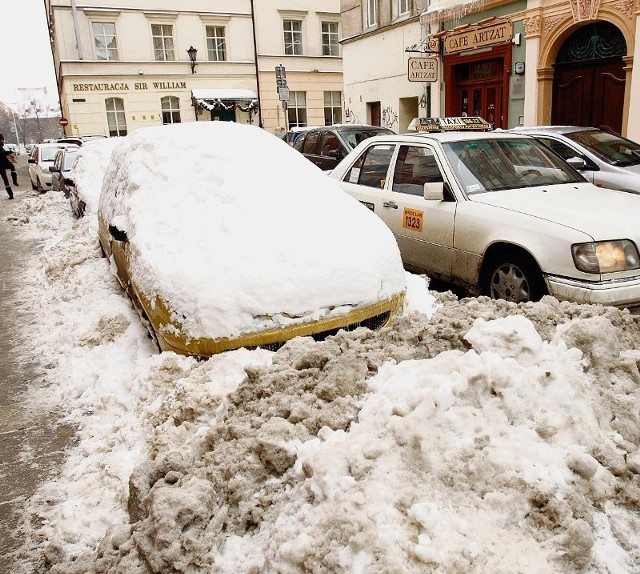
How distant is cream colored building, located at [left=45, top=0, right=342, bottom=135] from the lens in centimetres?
2847

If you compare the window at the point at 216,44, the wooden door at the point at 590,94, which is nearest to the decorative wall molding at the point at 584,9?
the wooden door at the point at 590,94

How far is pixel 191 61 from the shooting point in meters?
29.8

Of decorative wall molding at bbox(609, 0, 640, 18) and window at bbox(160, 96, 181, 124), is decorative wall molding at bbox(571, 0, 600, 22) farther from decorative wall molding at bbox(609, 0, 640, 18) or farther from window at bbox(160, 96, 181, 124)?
window at bbox(160, 96, 181, 124)

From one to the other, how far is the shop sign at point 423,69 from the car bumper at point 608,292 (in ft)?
41.8

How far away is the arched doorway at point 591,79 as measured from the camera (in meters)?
12.0

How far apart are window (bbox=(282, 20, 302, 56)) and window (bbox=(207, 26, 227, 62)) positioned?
11.1 ft

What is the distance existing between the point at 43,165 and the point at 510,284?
16427 mm

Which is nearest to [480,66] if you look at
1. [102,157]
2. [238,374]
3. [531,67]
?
[531,67]

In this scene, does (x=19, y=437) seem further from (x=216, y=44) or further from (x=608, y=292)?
(x=216, y=44)

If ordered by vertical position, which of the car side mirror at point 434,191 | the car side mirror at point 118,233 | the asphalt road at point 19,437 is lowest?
the asphalt road at point 19,437

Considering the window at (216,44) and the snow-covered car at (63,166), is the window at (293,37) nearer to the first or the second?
the window at (216,44)

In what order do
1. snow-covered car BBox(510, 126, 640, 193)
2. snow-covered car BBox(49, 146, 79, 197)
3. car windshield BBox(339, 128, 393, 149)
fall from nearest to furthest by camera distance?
1. snow-covered car BBox(510, 126, 640, 193)
2. car windshield BBox(339, 128, 393, 149)
3. snow-covered car BBox(49, 146, 79, 197)

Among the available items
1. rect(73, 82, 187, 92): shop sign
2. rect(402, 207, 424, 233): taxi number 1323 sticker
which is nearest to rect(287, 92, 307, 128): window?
rect(73, 82, 187, 92): shop sign

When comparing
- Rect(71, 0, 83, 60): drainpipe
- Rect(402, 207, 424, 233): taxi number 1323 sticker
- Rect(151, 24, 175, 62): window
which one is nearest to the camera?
Rect(402, 207, 424, 233): taxi number 1323 sticker
